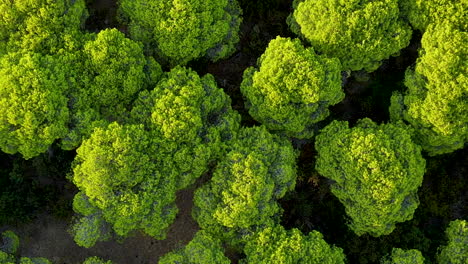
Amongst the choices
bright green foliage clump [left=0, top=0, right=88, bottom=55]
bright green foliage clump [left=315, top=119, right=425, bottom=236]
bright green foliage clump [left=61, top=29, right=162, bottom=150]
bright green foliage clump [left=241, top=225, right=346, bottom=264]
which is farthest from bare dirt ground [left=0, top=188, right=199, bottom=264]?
bright green foliage clump [left=0, top=0, right=88, bottom=55]

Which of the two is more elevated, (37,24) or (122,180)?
(37,24)

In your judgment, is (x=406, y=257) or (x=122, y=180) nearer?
(x=122, y=180)

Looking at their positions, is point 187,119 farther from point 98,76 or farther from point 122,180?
point 98,76

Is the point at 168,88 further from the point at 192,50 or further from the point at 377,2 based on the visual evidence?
the point at 377,2

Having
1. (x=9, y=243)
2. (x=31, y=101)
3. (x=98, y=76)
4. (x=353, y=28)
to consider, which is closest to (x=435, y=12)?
(x=353, y=28)

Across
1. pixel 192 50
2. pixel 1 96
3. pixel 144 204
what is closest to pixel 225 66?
pixel 192 50

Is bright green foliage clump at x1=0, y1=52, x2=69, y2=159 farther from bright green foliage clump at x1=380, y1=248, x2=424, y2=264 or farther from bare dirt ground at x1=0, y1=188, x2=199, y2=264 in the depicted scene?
bright green foliage clump at x1=380, y1=248, x2=424, y2=264

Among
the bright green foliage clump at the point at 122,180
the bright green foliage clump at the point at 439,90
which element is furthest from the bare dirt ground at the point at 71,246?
the bright green foliage clump at the point at 439,90
